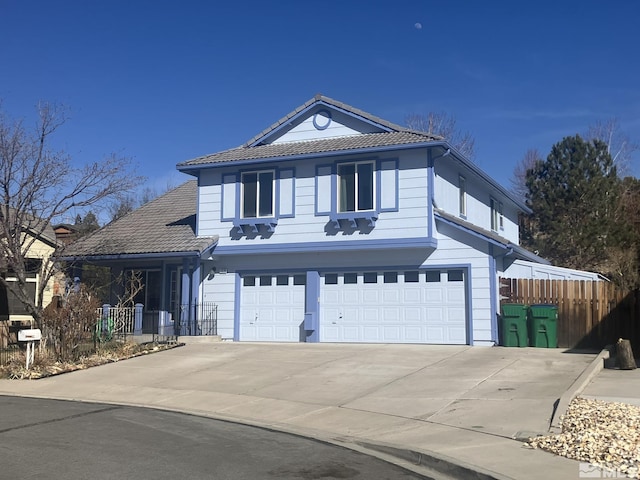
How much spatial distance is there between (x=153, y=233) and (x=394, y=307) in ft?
30.4

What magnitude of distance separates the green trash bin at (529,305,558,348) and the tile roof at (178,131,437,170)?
563cm

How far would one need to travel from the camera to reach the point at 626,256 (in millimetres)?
23953

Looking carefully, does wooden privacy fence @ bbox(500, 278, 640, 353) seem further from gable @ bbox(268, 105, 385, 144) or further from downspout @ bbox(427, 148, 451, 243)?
gable @ bbox(268, 105, 385, 144)

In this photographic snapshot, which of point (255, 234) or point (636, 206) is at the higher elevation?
point (636, 206)

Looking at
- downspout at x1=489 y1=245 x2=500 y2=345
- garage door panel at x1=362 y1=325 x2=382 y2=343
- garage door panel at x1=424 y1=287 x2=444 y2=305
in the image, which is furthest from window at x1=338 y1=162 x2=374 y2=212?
downspout at x1=489 y1=245 x2=500 y2=345

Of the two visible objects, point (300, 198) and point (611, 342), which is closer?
point (611, 342)

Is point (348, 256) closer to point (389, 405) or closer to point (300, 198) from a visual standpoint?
point (300, 198)

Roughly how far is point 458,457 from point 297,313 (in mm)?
13757

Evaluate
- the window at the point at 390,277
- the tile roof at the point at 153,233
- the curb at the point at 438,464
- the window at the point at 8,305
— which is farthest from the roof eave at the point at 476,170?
the window at the point at 8,305

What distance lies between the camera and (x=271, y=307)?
21703 millimetres

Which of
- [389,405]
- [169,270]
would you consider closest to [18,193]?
[169,270]

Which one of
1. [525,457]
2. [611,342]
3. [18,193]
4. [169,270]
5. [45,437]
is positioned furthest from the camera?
[169,270]

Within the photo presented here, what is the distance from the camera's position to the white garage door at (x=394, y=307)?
19.4 meters

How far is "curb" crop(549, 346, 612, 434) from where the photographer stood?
8.92 m
